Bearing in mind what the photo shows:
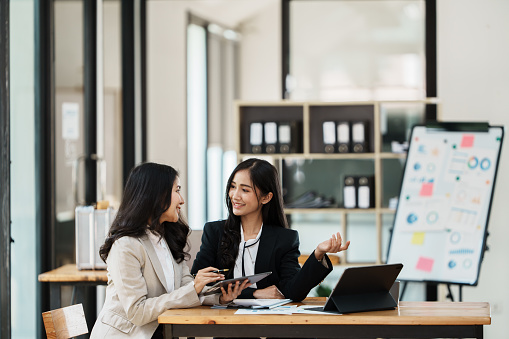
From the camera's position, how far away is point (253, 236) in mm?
3170

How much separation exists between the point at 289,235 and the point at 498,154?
211cm

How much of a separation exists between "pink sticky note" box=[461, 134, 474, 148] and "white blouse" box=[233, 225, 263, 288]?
85.0 inches

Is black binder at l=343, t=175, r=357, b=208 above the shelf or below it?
below

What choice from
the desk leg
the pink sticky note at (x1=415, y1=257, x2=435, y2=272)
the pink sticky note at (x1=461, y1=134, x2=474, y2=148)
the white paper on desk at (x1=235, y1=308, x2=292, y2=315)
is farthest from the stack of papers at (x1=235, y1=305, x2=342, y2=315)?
the pink sticky note at (x1=461, y1=134, x2=474, y2=148)

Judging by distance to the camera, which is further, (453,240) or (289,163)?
(289,163)

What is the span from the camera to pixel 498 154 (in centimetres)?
470

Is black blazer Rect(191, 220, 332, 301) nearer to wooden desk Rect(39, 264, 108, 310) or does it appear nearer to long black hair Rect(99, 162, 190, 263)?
long black hair Rect(99, 162, 190, 263)

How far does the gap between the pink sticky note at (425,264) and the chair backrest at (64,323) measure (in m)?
2.61

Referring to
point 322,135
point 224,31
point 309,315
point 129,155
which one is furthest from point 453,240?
point 224,31

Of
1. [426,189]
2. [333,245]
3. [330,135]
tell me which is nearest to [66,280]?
[333,245]

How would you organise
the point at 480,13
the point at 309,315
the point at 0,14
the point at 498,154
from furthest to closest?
1. the point at 480,13
2. the point at 498,154
3. the point at 0,14
4. the point at 309,315

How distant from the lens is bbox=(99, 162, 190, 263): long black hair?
2840 mm

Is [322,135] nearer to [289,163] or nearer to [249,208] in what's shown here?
[289,163]

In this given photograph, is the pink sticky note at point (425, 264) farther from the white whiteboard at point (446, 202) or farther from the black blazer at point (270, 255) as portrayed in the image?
the black blazer at point (270, 255)
